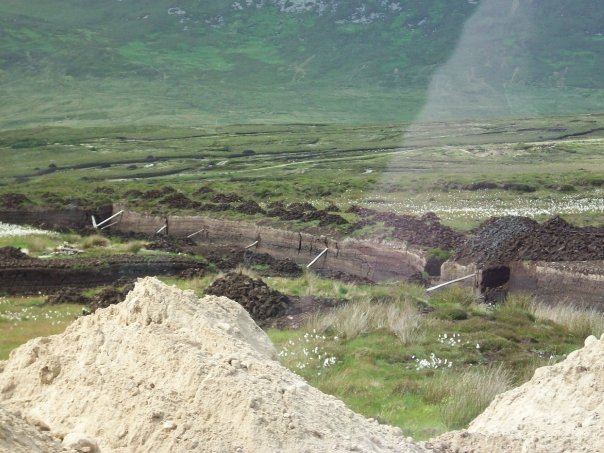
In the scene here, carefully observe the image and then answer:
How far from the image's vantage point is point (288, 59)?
17862cm

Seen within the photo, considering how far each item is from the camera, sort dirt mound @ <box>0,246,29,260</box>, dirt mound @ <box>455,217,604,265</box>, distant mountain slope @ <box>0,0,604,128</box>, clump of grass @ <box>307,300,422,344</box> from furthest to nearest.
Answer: distant mountain slope @ <box>0,0,604,128</box> → dirt mound @ <box>0,246,29,260</box> → dirt mound @ <box>455,217,604,265</box> → clump of grass @ <box>307,300,422,344</box>

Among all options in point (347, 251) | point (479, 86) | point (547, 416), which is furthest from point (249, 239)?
point (479, 86)

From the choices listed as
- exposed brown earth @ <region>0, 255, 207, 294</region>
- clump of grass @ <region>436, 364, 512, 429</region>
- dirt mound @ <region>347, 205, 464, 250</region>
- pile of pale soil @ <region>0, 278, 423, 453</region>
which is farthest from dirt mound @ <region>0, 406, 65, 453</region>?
dirt mound @ <region>347, 205, 464, 250</region>

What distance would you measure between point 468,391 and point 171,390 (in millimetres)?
6256

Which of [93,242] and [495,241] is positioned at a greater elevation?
[495,241]

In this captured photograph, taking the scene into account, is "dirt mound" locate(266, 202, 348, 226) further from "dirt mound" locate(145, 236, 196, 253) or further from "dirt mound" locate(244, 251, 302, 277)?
"dirt mound" locate(145, 236, 196, 253)

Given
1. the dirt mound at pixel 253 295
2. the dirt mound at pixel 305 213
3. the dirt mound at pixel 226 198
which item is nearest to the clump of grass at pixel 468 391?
the dirt mound at pixel 253 295

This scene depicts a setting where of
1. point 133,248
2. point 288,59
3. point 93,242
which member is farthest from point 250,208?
point 288,59

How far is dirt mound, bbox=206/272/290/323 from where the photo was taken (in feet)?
76.4

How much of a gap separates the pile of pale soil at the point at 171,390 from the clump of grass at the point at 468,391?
329 cm

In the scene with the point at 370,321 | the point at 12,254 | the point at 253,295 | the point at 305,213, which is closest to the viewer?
the point at 370,321

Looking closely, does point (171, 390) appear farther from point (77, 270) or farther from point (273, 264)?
point (273, 264)

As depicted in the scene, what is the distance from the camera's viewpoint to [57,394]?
10.0m

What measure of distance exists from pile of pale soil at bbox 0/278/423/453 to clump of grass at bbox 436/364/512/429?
3.29 meters
